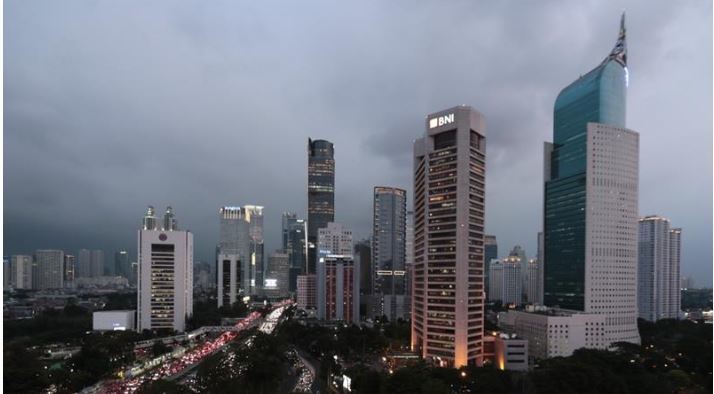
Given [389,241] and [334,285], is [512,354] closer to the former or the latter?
[334,285]

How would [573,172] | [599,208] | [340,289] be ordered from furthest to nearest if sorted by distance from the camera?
[340,289] → [573,172] → [599,208]

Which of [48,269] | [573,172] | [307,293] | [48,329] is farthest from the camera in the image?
[48,269]

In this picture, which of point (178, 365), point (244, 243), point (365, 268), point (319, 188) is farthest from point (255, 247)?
point (178, 365)

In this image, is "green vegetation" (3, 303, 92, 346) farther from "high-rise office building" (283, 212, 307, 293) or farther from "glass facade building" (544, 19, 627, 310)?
"high-rise office building" (283, 212, 307, 293)

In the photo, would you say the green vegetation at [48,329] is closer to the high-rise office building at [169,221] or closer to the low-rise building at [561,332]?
the high-rise office building at [169,221]

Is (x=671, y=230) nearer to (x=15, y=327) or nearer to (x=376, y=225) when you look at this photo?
(x=376, y=225)

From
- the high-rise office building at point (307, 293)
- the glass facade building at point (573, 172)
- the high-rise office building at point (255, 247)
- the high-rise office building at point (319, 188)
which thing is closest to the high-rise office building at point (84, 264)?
the high-rise office building at point (255, 247)
